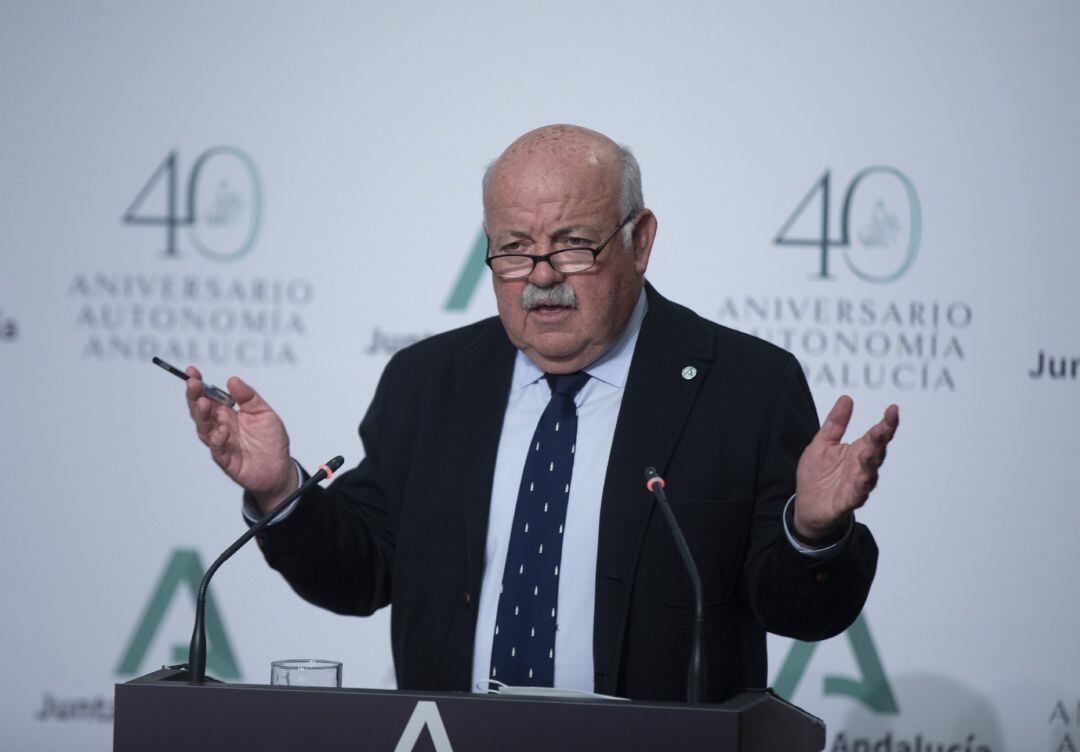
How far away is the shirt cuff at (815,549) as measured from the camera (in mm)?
2031

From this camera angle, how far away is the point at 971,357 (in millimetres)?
3873

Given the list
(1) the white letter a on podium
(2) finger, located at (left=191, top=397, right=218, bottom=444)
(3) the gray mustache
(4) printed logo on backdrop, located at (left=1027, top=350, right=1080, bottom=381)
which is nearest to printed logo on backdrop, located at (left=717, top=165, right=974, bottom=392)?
(4) printed logo on backdrop, located at (left=1027, top=350, right=1080, bottom=381)

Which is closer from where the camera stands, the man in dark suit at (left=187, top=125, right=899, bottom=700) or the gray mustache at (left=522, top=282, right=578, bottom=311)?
the man in dark suit at (left=187, top=125, right=899, bottom=700)

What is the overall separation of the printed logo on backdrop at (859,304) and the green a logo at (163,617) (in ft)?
6.24

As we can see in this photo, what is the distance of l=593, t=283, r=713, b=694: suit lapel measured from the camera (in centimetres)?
229

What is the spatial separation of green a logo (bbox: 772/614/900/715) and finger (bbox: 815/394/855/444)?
2.10 metres

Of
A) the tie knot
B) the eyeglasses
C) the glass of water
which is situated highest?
the eyeglasses

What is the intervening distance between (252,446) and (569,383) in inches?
25.1

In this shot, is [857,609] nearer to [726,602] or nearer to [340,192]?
[726,602]

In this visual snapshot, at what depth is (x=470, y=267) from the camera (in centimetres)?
403

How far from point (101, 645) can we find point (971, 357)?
2966 mm

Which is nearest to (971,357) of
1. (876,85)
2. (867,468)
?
(876,85)

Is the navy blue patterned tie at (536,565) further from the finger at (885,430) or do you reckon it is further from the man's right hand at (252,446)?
the finger at (885,430)

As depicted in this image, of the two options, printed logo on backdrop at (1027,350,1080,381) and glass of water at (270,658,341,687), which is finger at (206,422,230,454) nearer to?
glass of water at (270,658,341,687)
